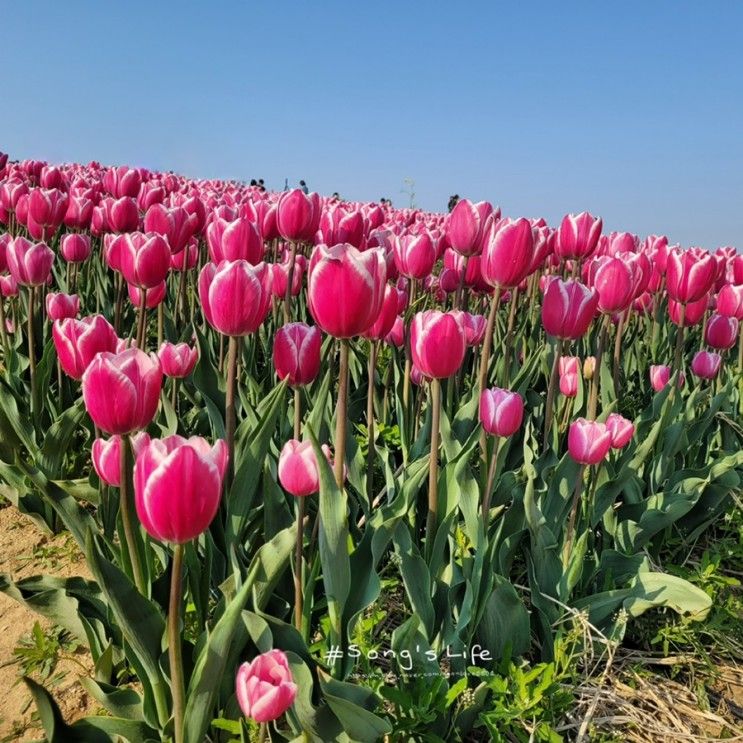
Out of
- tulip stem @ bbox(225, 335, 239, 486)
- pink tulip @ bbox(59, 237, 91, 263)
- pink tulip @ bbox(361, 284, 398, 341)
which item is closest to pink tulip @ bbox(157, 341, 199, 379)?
tulip stem @ bbox(225, 335, 239, 486)

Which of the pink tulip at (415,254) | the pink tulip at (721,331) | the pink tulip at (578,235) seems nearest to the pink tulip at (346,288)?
the pink tulip at (415,254)

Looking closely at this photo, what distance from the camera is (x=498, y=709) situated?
5.80 feet

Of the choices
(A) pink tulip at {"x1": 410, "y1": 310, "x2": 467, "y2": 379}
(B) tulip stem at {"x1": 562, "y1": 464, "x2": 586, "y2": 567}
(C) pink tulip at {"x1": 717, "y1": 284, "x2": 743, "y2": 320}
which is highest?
(A) pink tulip at {"x1": 410, "y1": 310, "x2": 467, "y2": 379}

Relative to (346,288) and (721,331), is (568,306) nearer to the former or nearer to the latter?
(346,288)

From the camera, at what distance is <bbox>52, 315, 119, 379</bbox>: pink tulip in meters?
1.99

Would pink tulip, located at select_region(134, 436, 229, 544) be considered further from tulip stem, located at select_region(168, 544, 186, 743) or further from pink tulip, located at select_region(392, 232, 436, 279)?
pink tulip, located at select_region(392, 232, 436, 279)

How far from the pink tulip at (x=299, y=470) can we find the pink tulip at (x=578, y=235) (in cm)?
192

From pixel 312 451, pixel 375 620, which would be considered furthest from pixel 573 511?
pixel 312 451

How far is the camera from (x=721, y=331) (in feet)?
11.7

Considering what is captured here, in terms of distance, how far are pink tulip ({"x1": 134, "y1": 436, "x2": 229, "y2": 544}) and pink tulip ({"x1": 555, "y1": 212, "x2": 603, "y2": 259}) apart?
2323mm

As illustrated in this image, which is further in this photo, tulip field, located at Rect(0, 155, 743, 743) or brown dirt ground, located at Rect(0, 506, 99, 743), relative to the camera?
brown dirt ground, located at Rect(0, 506, 99, 743)

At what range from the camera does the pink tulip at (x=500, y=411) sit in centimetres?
206

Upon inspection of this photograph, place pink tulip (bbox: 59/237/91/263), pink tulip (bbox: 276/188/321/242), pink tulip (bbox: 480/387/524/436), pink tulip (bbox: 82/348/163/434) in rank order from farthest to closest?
pink tulip (bbox: 59/237/91/263) < pink tulip (bbox: 276/188/321/242) < pink tulip (bbox: 480/387/524/436) < pink tulip (bbox: 82/348/163/434)

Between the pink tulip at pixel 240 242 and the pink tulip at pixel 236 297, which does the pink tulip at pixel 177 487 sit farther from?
the pink tulip at pixel 240 242
